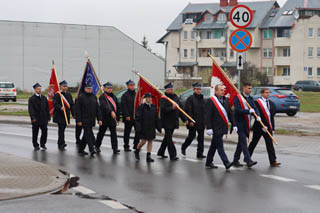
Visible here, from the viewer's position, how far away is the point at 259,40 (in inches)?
3679

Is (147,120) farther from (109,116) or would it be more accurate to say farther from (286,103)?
(286,103)

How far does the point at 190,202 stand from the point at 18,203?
2370 mm

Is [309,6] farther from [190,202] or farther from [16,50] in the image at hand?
[190,202]

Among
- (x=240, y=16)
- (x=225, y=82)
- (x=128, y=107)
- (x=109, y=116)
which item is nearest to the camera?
(x=225, y=82)

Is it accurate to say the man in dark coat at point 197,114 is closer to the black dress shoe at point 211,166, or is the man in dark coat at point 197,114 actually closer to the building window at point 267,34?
the black dress shoe at point 211,166

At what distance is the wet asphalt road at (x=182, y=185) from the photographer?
852 centimetres

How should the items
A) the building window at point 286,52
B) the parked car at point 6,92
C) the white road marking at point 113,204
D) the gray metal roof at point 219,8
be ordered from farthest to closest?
the gray metal roof at point 219,8 → the building window at point 286,52 → the parked car at point 6,92 → the white road marking at point 113,204

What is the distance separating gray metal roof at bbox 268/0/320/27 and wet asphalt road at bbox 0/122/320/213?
253 ft

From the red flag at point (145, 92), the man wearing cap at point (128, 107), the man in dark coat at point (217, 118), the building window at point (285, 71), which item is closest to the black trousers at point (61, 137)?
the man wearing cap at point (128, 107)

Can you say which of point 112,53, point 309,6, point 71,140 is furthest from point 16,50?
point 71,140

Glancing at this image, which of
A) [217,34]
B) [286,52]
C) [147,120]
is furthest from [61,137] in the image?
[217,34]

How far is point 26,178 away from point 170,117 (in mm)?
4419

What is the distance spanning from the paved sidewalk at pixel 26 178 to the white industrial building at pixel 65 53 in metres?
59.8

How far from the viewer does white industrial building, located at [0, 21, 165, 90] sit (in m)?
71.0
